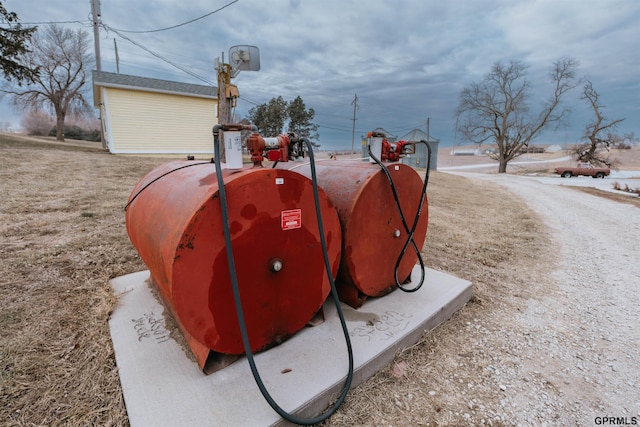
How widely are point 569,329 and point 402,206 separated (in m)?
1.81

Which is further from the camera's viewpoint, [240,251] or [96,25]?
[96,25]

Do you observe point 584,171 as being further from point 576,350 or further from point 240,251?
point 240,251

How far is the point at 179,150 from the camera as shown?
1648 cm

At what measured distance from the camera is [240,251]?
1748 mm

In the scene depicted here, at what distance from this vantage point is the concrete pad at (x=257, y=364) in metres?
1.61

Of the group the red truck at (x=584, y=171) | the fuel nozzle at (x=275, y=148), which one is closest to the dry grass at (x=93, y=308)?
the fuel nozzle at (x=275, y=148)

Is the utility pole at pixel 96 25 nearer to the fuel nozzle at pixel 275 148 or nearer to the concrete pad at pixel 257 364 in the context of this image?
the concrete pad at pixel 257 364

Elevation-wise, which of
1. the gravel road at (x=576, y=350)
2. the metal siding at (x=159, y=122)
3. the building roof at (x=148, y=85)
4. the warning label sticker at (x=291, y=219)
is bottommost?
the gravel road at (x=576, y=350)

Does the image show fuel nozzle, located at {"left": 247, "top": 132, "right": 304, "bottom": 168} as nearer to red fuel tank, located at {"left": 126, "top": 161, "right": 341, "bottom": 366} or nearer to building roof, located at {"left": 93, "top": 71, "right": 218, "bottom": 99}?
red fuel tank, located at {"left": 126, "top": 161, "right": 341, "bottom": 366}

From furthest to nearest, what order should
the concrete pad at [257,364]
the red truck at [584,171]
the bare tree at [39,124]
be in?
the bare tree at [39,124]
the red truck at [584,171]
the concrete pad at [257,364]

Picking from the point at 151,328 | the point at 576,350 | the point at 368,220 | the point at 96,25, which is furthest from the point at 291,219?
the point at 96,25

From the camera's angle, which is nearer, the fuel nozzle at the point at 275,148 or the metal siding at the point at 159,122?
the fuel nozzle at the point at 275,148

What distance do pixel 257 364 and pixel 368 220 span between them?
1.26m

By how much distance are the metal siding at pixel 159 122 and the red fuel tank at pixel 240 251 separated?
1517cm
